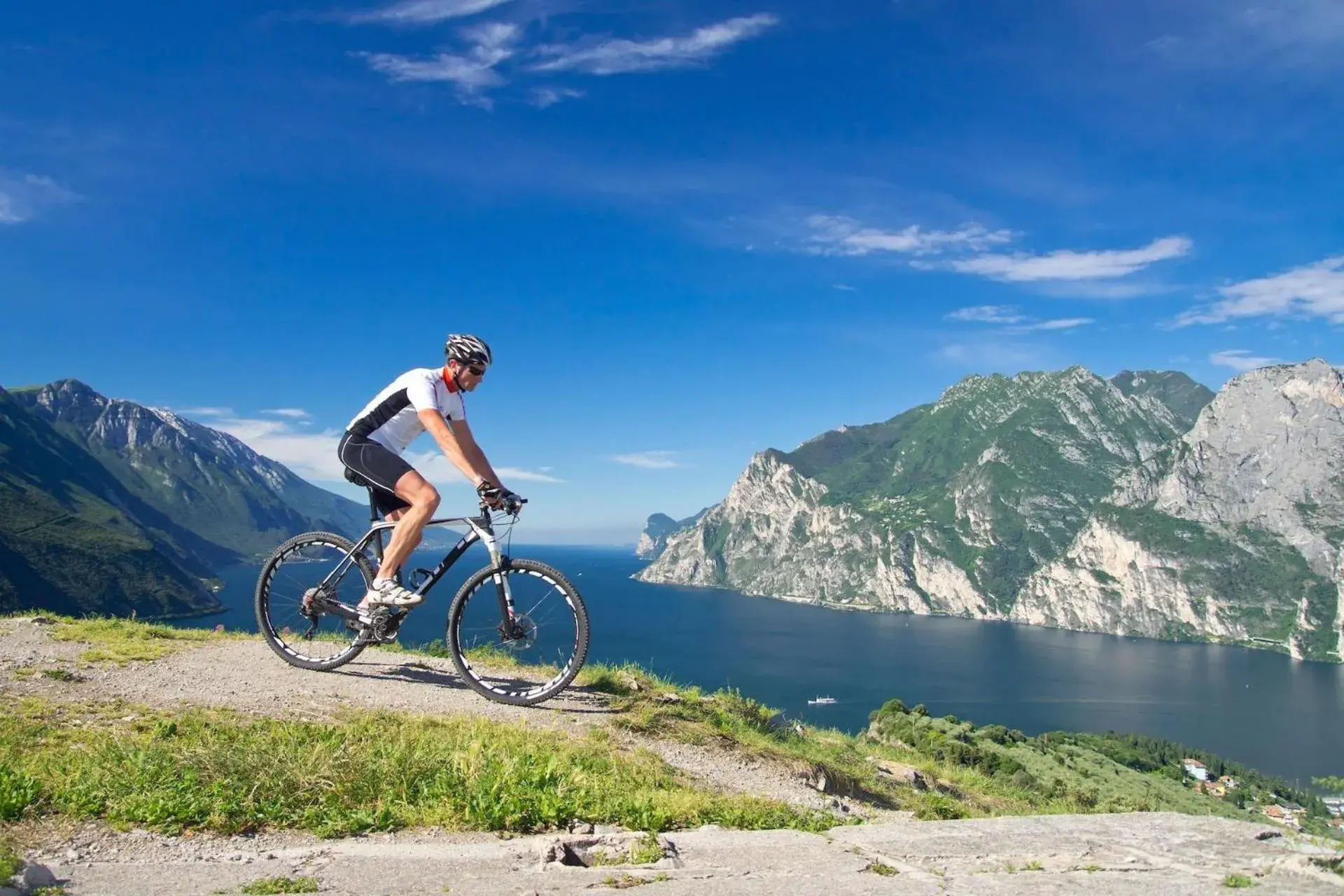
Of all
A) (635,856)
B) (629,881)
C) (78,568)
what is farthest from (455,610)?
(78,568)

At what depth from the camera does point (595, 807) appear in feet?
16.5

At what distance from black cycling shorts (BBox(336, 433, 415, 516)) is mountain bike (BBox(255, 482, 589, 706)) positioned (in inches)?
21.8

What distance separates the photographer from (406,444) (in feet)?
27.3

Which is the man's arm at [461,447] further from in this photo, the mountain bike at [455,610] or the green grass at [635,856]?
the green grass at [635,856]

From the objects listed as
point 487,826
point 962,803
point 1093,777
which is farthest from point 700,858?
point 1093,777

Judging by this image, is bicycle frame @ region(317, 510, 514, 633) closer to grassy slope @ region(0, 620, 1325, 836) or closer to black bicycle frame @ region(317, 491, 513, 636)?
black bicycle frame @ region(317, 491, 513, 636)

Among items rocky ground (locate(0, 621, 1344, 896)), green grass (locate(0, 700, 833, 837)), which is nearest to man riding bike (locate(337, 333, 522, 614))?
green grass (locate(0, 700, 833, 837))

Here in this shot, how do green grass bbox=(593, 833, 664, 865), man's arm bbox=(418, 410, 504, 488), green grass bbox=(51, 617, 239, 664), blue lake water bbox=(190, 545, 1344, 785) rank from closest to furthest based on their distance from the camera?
green grass bbox=(593, 833, 664, 865) → man's arm bbox=(418, 410, 504, 488) → green grass bbox=(51, 617, 239, 664) → blue lake water bbox=(190, 545, 1344, 785)

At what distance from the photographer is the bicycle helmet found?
8078 millimetres

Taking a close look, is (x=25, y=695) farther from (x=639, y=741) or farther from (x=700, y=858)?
(x=700, y=858)

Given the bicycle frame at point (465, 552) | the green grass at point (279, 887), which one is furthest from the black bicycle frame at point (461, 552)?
the green grass at point (279, 887)

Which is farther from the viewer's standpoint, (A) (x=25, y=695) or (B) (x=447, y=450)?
(B) (x=447, y=450)

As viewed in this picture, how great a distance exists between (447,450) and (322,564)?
8.77 feet

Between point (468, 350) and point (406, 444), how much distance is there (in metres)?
1.27
